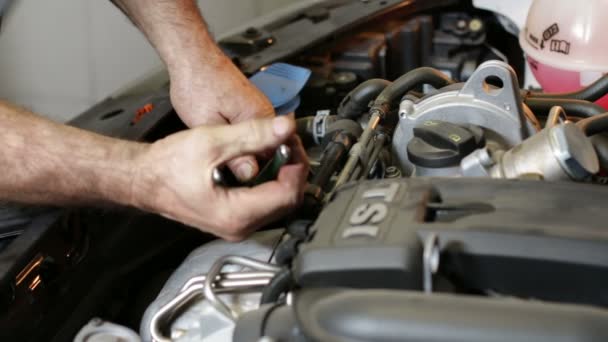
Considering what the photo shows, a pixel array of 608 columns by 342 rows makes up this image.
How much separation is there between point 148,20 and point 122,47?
1.51 meters

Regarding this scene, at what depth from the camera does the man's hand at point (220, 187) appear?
2.31 ft

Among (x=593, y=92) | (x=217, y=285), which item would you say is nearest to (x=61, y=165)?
(x=217, y=285)

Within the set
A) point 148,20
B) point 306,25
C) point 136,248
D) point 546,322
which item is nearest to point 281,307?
point 546,322

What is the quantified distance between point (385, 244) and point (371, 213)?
0.05 m

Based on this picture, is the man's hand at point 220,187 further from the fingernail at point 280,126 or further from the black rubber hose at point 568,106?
the black rubber hose at point 568,106

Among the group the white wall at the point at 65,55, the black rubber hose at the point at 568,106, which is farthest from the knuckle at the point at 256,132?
the white wall at the point at 65,55

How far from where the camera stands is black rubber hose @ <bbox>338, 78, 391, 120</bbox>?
936 millimetres

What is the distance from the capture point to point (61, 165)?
0.81 meters

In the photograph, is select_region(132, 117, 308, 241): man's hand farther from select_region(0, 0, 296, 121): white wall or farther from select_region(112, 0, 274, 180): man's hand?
select_region(0, 0, 296, 121): white wall

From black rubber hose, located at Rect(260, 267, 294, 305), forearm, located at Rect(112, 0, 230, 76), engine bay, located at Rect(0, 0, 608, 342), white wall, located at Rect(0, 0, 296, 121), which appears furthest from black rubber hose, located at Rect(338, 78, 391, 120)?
white wall, located at Rect(0, 0, 296, 121)

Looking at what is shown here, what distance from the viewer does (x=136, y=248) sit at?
0.92 metres

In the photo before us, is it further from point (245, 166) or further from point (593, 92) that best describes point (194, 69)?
point (593, 92)

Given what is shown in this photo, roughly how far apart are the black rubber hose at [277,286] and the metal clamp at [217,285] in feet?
0.11

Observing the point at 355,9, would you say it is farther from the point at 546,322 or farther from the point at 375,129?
the point at 546,322
